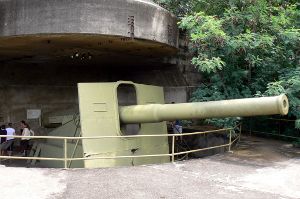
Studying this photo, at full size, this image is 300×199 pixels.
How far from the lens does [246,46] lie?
10.7m

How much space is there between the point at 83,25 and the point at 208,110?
4.42 m

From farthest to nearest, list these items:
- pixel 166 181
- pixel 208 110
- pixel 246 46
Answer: pixel 246 46 → pixel 208 110 → pixel 166 181

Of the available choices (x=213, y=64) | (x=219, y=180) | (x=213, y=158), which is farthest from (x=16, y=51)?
(x=219, y=180)

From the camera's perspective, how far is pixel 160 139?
11.4m

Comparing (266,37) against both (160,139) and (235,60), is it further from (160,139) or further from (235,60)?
(160,139)

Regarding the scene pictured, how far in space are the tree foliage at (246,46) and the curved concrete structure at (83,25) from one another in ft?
3.49

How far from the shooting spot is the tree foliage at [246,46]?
10680 mm

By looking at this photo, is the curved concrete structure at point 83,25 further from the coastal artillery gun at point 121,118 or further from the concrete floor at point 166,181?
the concrete floor at point 166,181

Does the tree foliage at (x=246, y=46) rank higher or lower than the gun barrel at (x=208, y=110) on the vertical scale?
higher

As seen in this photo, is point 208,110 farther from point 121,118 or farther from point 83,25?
point 83,25

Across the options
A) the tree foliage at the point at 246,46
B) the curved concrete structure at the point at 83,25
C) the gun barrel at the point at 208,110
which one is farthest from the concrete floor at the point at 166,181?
the curved concrete structure at the point at 83,25

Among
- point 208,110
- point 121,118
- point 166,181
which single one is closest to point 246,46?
point 208,110

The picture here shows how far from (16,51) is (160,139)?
6.02 meters

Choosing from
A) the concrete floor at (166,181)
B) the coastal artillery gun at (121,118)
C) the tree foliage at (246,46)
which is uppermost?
the tree foliage at (246,46)
